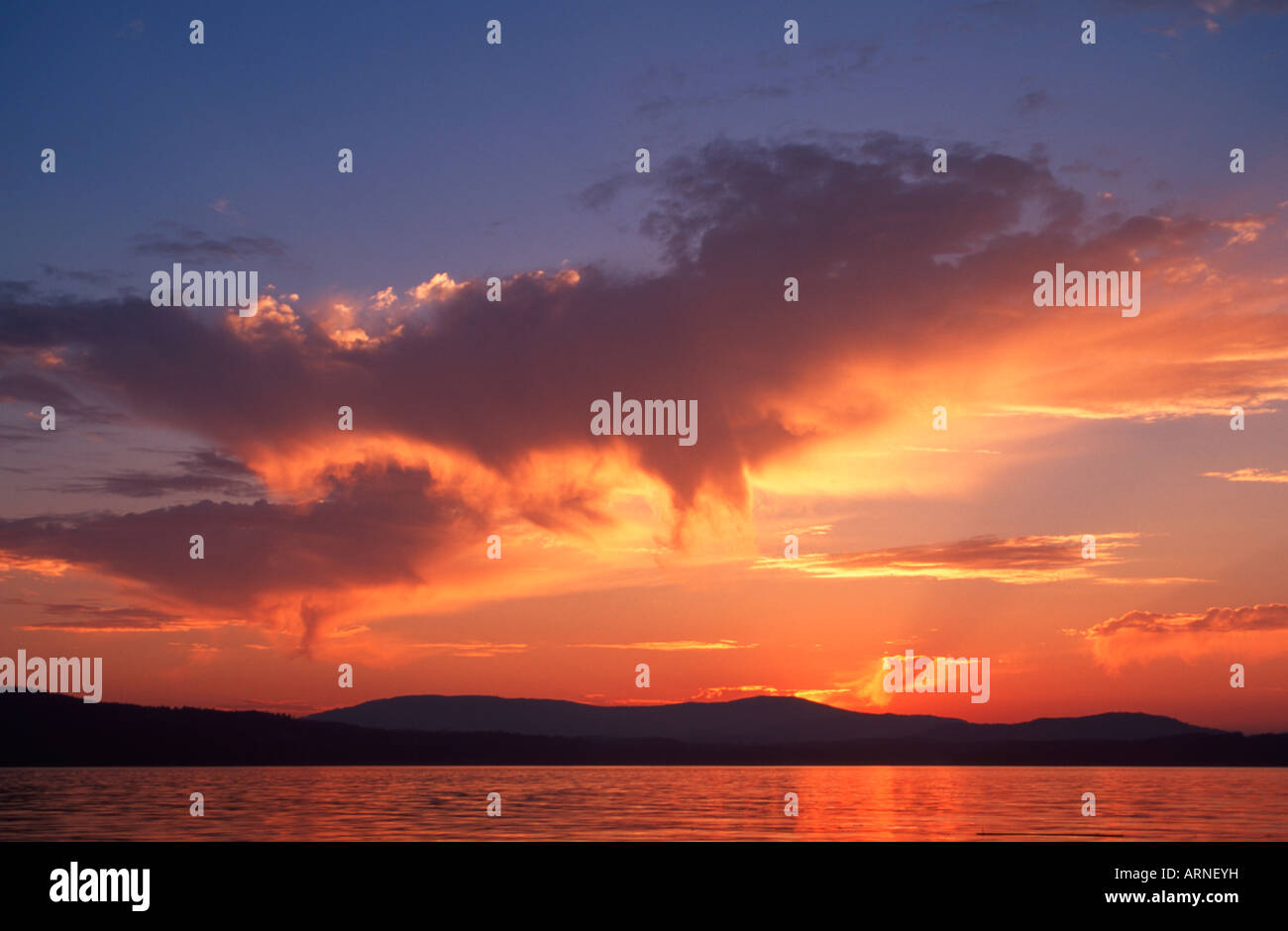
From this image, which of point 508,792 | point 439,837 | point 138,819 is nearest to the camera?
point 439,837

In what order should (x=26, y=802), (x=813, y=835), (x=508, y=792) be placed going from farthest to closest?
1. (x=508, y=792)
2. (x=26, y=802)
3. (x=813, y=835)

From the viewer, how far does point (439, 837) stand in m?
44.0

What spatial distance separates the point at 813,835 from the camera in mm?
47531
